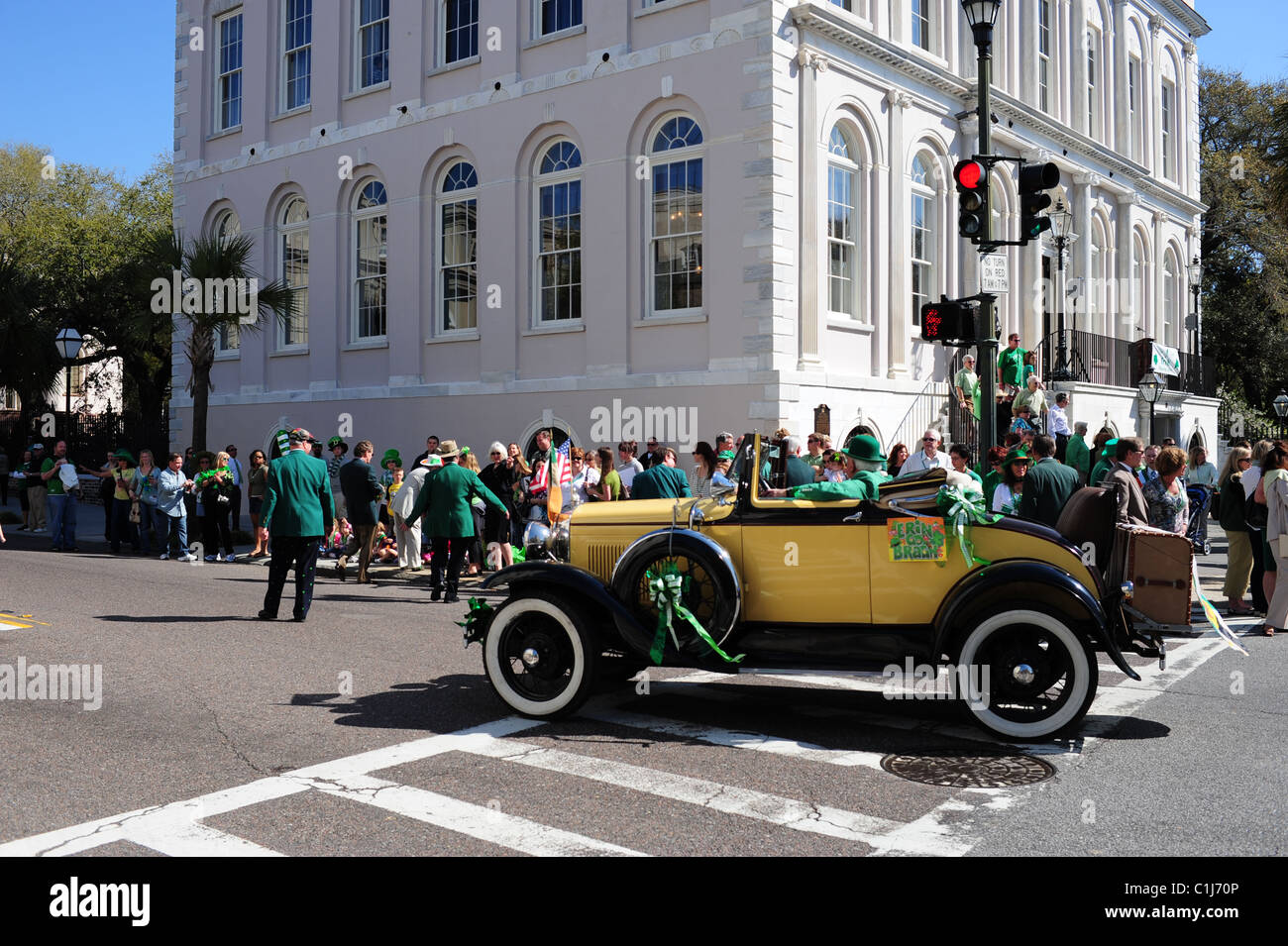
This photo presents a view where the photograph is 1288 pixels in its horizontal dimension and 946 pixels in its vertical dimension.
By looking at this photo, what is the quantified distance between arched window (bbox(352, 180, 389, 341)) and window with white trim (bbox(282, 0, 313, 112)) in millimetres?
3278

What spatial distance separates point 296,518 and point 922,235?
575 inches

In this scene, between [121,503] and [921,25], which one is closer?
[121,503]

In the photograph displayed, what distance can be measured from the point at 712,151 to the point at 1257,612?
35.4 feet

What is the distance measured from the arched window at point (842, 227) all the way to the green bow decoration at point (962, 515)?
12.9 meters

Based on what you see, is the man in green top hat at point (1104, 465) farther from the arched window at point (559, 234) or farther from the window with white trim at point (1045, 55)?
the window with white trim at point (1045, 55)

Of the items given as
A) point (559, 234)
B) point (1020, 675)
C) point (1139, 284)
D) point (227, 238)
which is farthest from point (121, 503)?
point (1139, 284)

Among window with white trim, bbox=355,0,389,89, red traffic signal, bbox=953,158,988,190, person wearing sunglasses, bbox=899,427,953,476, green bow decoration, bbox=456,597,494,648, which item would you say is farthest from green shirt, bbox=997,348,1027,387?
window with white trim, bbox=355,0,389,89

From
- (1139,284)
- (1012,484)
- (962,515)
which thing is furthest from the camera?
(1139,284)

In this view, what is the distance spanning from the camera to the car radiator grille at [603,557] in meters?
7.39

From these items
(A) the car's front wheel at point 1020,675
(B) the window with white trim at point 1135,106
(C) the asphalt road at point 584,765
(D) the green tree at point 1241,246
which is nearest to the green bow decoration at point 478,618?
(C) the asphalt road at point 584,765

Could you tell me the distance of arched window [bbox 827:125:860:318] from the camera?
1922 centimetres

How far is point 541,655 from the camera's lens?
7.16 metres

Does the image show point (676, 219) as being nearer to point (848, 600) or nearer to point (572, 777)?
point (848, 600)
